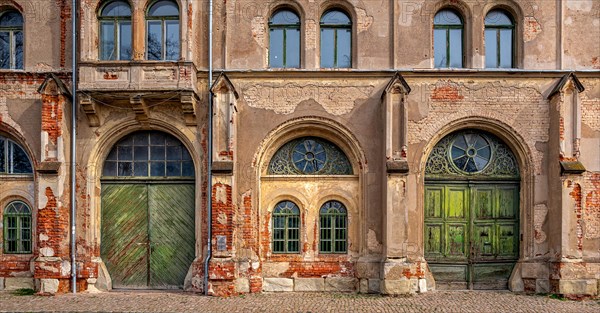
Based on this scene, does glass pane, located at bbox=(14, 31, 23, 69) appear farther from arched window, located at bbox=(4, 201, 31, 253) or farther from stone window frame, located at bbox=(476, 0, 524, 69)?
stone window frame, located at bbox=(476, 0, 524, 69)

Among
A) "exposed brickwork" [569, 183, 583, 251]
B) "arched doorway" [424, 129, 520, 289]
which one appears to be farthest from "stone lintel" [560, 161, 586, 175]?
"arched doorway" [424, 129, 520, 289]

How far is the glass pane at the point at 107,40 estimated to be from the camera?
12992 millimetres

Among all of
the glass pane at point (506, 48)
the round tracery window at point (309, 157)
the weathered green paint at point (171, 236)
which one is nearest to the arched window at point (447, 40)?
the glass pane at point (506, 48)

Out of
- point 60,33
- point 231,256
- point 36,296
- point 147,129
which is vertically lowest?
point 36,296

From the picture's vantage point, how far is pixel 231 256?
1234cm

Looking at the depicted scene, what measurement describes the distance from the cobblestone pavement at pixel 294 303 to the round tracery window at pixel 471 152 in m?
3.39

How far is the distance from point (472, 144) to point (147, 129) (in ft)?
29.0

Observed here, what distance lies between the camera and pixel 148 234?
43.3ft

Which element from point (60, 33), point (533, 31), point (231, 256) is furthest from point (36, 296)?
point (533, 31)

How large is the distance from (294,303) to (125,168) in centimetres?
594

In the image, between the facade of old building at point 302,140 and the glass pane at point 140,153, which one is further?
the glass pane at point 140,153

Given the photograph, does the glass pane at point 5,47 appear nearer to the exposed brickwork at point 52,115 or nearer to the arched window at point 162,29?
the exposed brickwork at point 52,115

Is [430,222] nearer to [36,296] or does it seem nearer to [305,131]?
[305,131]

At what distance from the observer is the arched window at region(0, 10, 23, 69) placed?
13398 millimetres
